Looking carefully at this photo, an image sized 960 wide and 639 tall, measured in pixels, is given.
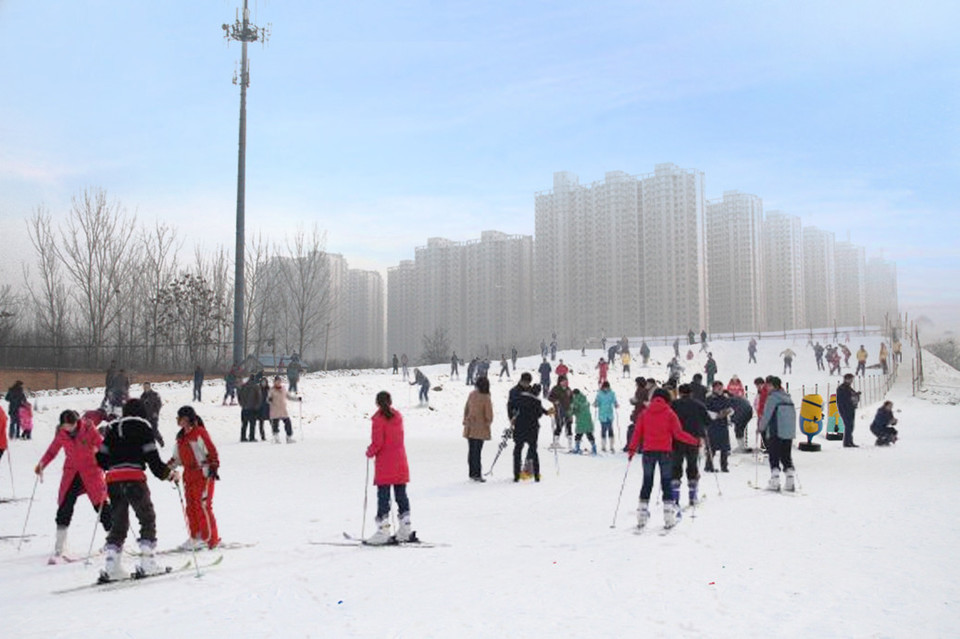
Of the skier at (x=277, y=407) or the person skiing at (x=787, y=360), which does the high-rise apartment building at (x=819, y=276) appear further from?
the skier at (x=277, y=407)

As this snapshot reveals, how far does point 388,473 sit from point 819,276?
4738 inches

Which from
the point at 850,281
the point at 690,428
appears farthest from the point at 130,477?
the point at 850,281

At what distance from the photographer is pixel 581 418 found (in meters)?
17.4

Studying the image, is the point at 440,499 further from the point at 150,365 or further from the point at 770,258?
the point at 770,258

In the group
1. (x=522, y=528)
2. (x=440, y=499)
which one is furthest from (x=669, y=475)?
(x=440, y=499)

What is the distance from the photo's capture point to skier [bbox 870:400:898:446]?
19.3 m

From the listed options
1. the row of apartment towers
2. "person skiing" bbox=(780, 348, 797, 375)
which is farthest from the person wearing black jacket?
the row of apartment towers

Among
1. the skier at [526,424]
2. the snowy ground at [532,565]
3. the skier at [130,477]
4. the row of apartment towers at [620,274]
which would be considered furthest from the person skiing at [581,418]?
the row of apartment towers at [620,274]

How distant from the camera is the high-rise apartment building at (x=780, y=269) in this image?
106438 millimetres

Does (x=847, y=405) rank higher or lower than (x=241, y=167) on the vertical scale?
lower

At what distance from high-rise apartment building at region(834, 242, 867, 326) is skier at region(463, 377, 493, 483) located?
12155 centimetres

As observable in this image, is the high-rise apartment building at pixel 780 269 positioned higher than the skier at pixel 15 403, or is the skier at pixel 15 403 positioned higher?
the high-rise apartment building at pixel 780 269

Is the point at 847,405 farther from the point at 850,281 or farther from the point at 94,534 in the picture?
the point at 850,281

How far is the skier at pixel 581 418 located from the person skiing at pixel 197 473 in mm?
10549
